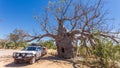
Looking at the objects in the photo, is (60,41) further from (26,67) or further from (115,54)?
(115,54)

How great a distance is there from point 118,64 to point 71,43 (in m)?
8.28

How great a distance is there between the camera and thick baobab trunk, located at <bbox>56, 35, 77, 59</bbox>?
77.0 feet

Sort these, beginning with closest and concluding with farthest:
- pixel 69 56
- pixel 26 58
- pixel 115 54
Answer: pixel 115 54, pixel 26 58, pixel 69 56

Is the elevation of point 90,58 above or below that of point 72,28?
below

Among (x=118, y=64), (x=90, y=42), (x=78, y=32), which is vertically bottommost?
(x=118, y=64)

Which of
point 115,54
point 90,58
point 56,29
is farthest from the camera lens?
point 56,29

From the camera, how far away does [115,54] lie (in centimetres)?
1600

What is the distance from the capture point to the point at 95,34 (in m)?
19.0

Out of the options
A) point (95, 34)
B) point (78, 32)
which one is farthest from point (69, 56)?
point (95, 34)

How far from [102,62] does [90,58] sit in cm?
502

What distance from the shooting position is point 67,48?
23.6m

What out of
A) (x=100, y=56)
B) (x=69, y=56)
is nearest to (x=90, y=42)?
(x=69, y=56)

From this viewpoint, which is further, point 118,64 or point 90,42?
point 90,42

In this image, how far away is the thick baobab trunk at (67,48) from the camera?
77.0 feet
